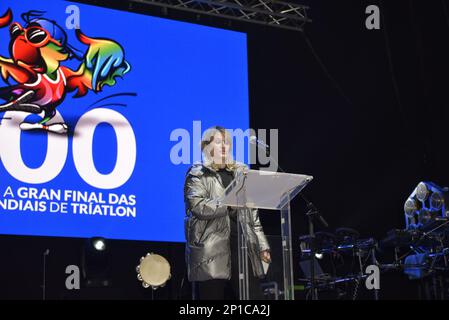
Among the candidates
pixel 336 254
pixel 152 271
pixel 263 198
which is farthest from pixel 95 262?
pixel 336 254

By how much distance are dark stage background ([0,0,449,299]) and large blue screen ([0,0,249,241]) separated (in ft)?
2.58

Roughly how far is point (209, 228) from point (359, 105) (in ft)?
12.9

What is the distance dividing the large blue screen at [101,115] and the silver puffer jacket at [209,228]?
6.81 feet

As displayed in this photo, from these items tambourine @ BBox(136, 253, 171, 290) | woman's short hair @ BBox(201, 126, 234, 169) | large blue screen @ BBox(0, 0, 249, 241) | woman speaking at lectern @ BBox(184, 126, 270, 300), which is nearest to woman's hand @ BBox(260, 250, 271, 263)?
woman speaking at lectern @ BBox(184, 126, 270, 300)

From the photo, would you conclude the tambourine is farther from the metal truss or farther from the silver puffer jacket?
the metal truss

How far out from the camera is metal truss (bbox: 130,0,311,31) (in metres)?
6.66

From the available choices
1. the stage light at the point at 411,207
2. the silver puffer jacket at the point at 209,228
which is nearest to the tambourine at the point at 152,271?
the silver puffer jacket at the point at 209,228

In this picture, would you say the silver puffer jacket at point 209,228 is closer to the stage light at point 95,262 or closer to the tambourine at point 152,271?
the tambourine at point 152,271

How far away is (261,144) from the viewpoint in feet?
13.5

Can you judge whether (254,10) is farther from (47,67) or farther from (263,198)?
(263,198)

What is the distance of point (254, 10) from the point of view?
6793 millimetres

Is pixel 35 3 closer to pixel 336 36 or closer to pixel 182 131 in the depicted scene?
pixel 182 131

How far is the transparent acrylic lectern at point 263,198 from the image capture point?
3.62 metres
